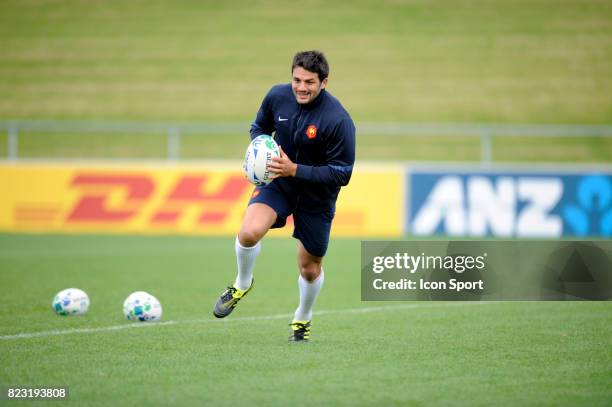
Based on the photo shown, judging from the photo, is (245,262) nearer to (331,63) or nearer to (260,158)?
(260,158)

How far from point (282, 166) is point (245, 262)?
1.00m

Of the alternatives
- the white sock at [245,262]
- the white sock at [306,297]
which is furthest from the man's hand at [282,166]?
the white sock at [306,297]

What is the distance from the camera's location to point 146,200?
2103 centimetres

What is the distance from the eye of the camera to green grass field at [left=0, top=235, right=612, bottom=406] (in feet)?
22.2

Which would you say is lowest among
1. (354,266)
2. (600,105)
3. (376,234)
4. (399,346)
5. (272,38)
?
(399,346)

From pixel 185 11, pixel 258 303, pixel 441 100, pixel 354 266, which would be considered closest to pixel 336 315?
pixel 258 303

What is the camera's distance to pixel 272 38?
37.6 meters

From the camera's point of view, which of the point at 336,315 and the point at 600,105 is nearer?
the point at 336,315

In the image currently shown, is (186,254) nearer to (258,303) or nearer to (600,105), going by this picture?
(258,303)

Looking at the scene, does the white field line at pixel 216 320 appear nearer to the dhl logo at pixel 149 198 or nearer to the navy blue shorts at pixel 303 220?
the navy blue shorts at pixel 303 220

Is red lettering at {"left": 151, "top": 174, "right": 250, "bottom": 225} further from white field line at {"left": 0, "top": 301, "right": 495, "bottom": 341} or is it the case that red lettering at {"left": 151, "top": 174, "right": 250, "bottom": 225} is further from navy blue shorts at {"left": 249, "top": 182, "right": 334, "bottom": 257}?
navy blue shorts at {"left": 249, "top": 182, "right": 334, "bottom": 257}

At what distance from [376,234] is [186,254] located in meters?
5.13

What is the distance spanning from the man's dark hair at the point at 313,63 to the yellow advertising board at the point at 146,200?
12337 mm

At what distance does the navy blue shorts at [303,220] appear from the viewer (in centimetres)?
873
